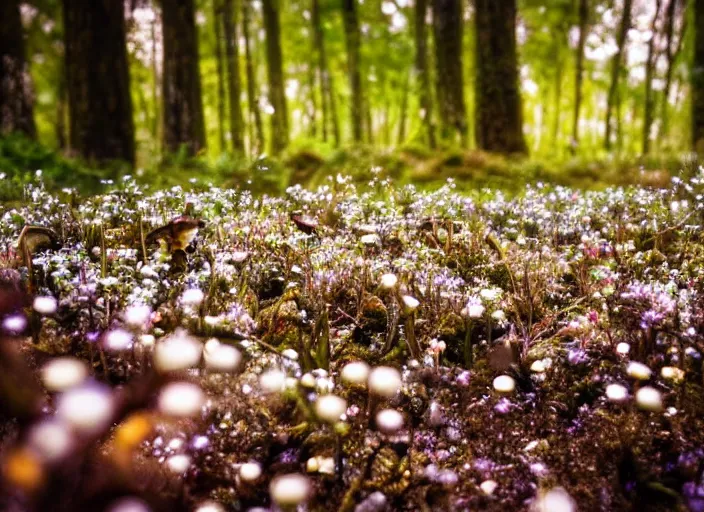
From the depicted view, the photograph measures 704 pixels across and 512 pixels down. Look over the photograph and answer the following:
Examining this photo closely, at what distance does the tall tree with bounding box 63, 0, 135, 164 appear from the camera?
8852 mm

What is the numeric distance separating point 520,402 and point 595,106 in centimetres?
3121

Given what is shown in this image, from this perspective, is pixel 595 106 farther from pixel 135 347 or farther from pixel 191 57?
pixel 135 347

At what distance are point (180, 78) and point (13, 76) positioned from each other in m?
2.84

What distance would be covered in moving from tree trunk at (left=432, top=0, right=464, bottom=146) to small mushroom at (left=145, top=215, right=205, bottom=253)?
8.20 m

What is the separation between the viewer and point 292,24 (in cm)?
1888

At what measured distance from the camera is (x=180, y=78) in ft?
33.3

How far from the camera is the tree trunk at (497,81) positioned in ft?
29.4

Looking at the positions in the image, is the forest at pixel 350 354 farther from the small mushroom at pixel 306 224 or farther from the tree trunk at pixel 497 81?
the tree trunk at pixel 497 81

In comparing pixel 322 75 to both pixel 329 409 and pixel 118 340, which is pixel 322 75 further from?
pixel 329 409

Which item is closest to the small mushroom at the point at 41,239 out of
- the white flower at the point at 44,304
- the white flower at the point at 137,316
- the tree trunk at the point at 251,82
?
the white flower at the point at 44,304

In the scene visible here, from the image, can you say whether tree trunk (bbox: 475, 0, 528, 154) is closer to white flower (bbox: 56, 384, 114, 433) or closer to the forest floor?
the forest floor

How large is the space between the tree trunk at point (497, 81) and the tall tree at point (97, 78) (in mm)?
5762

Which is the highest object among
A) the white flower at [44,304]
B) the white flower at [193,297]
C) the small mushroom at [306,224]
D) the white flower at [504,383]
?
the small mushroom at [306,224]

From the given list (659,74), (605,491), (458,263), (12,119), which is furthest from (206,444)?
(659,74)
